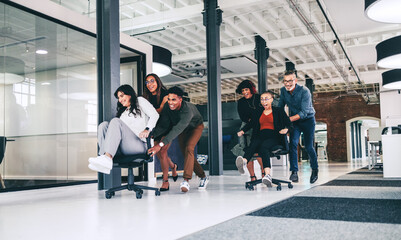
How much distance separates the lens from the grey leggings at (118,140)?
3370mm

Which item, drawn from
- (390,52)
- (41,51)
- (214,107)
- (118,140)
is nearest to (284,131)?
(118,140)

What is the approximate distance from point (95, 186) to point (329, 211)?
373cm

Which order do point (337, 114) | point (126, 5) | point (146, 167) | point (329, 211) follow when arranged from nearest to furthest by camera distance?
point (329, 211) → point (146, 167) → point (126, 5) → point (337, 114)

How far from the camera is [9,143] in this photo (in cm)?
432

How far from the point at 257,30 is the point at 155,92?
731cm

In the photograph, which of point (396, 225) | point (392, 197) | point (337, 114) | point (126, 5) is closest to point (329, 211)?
point (396, 225)

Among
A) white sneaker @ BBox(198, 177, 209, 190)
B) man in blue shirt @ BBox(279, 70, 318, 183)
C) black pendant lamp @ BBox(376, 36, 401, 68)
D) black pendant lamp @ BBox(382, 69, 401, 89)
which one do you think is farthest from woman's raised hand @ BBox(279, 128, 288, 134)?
black pendant lamp @ BBox(382, 69, 401, 89)

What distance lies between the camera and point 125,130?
11.5ft

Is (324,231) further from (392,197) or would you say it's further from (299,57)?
(299,57)

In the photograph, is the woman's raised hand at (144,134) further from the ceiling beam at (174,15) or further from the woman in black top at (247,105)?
the ceiling beam at (174,15)

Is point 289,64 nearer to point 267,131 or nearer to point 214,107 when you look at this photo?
point 214,107

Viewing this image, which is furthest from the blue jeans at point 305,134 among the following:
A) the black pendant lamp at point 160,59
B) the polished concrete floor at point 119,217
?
the black pendant lamp at point 160,59

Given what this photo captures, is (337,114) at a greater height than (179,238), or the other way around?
(337,114)

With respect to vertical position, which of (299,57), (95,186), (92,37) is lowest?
(95,186)
